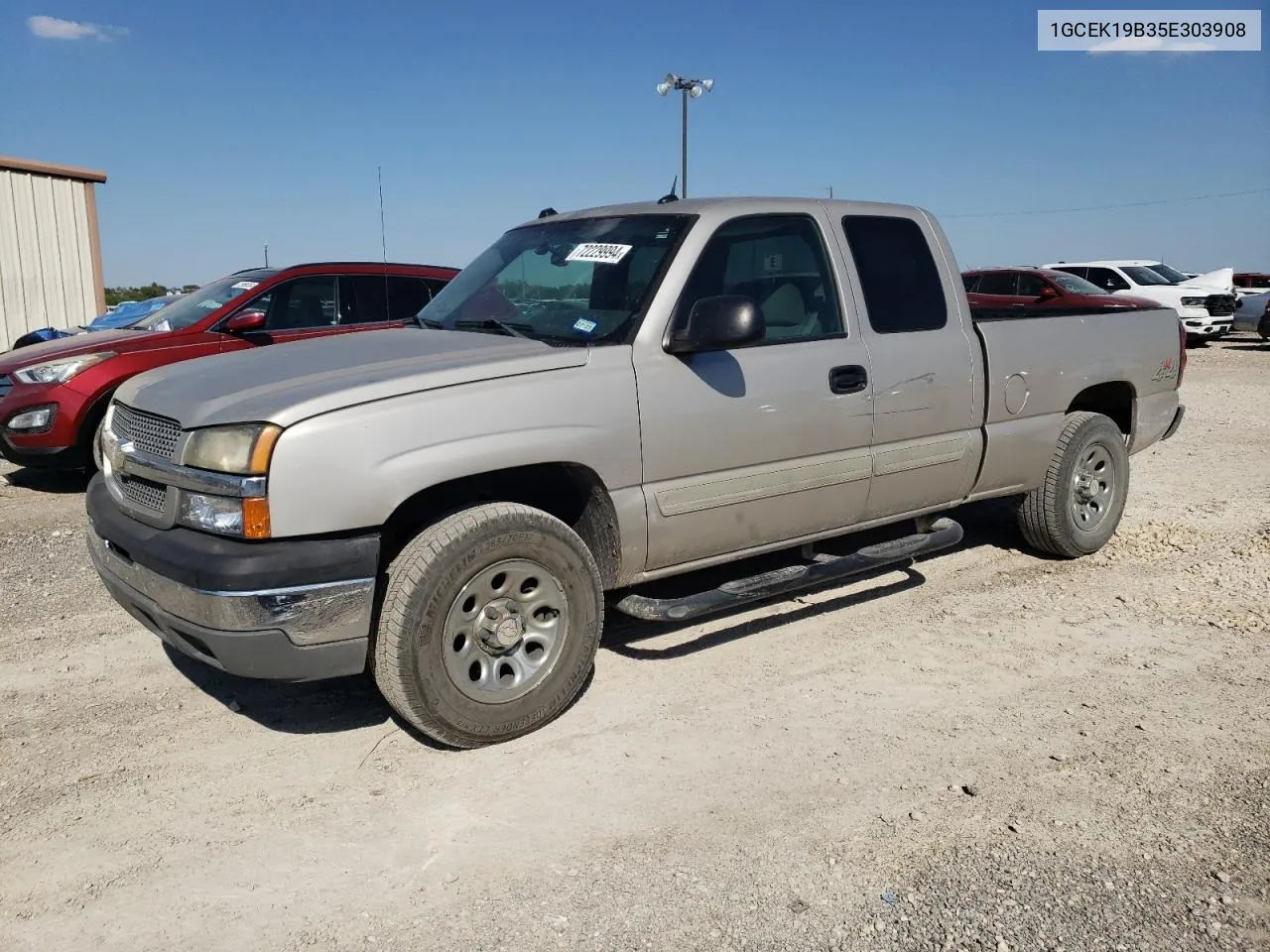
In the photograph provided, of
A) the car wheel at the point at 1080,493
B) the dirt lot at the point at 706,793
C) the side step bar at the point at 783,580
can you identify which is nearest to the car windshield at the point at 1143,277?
the car wheel at the point at 1080,493

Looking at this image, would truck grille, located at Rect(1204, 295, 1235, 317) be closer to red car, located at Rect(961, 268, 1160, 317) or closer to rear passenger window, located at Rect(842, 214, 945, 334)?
red car, located at Rect(961, 268, 1160, 317)

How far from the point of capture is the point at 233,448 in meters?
3.36

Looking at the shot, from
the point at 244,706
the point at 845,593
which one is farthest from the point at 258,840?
the point at 845,593

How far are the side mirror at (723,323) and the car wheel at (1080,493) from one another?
2.58 m

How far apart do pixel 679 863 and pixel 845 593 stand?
2.69 meters

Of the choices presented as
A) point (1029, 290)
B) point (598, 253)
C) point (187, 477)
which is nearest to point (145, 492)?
point (187, 477)

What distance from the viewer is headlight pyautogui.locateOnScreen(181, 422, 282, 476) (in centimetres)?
329

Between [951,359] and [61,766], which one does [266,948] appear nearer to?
[61,766]

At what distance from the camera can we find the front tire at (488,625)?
3502mm

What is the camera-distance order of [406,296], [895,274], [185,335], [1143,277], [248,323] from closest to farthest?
1. [895,274]
2. [248,323]
3. [185,335]
4. [406,296]
5. [1143,277]

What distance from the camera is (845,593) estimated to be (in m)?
5.51

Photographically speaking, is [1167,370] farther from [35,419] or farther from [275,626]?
[35,419]

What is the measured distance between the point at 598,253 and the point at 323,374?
4.55ft

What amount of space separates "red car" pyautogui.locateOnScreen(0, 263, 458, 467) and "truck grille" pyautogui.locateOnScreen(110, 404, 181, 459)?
123 inches
